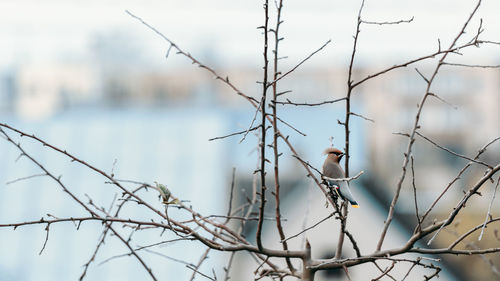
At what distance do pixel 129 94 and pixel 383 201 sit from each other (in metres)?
42.6

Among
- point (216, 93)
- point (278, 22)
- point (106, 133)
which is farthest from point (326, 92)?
point (278, 22)

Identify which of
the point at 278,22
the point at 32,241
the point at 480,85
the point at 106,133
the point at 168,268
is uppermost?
the point at 480,85

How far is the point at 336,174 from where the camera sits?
1.62 metres

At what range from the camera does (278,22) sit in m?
1.50

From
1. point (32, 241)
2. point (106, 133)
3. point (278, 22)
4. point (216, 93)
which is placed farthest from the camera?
point (216, 93)

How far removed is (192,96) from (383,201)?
40.5m

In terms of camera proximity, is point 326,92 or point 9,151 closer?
point 9,151

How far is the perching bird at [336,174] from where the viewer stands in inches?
61.8

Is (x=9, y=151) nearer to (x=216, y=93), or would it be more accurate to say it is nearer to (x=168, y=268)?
(x=168, y=268)

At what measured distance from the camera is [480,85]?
5016 cm

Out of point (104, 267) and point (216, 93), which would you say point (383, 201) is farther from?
point (216, 93)

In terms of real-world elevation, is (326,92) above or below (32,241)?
above

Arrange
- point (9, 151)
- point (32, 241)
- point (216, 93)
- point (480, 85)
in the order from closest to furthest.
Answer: point (32, 241) → point (9, 151) → point (480, 85) → point (216, 93)

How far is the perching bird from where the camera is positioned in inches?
61.8
